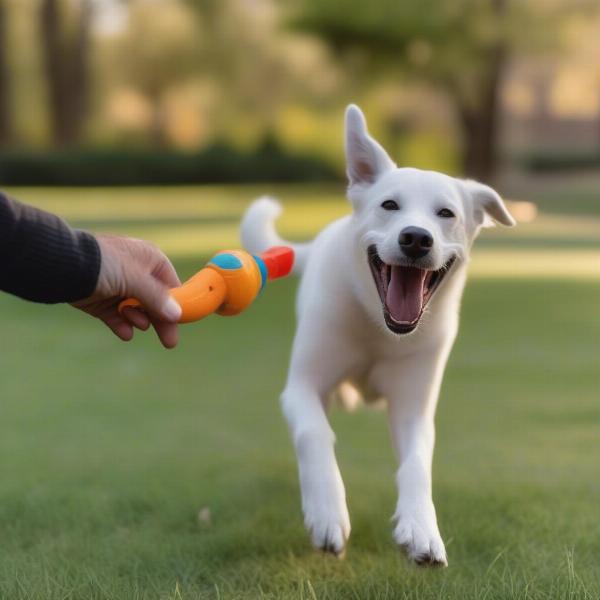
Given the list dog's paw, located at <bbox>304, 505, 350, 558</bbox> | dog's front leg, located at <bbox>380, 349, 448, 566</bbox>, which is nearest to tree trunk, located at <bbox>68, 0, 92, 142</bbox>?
dog's front leg, located at <bbox>380, 349, 448, 566</bbox>

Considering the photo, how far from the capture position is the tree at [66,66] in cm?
3922

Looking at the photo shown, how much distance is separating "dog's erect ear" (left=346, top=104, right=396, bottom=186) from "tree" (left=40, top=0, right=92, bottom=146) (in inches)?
1455

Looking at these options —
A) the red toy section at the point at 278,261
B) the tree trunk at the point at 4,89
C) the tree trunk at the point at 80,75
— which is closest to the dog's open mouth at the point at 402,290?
the red toy section at the point at 278,261

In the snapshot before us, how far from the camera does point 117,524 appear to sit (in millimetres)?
4180

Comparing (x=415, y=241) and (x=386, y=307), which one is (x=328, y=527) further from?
(x=415, y=241)

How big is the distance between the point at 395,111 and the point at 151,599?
37.1 m

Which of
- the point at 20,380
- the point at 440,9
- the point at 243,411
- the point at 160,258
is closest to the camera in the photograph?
the point at 160,258

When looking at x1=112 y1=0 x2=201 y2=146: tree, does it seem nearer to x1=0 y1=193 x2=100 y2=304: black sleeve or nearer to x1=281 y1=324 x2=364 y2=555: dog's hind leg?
x1=281 y1=324 x2=364 y2=555: dog's hind leg

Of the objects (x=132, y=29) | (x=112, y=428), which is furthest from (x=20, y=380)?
(x=132, y=29)

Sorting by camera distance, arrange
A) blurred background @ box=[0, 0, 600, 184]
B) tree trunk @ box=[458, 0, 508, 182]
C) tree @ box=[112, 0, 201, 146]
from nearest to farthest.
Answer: blurred background @ box=[0, 0, 600, 184] < tree trunk @ box=[458, 0, 508, 182] < tree @ box=[112, 0, 201, 146]

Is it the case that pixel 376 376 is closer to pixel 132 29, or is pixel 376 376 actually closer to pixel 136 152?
pixel 136 152

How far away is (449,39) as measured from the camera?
107 feet

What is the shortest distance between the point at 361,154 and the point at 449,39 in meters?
29.7

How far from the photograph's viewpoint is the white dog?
11.8 ft
